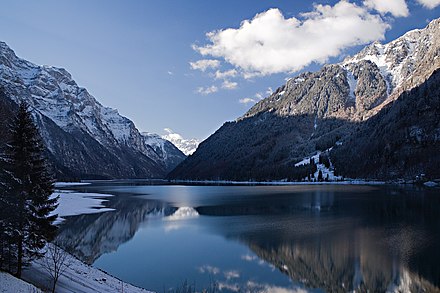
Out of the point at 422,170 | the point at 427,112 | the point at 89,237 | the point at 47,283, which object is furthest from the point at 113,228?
the point at 427,112

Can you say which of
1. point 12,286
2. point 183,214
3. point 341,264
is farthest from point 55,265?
point 183,214

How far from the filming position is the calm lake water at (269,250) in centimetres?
2347

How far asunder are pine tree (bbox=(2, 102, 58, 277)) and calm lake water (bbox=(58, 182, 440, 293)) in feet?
26.7

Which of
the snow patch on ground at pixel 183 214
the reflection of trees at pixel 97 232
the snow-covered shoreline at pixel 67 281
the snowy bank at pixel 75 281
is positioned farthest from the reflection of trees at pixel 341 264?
the snow patch on ground at pixel 183 214

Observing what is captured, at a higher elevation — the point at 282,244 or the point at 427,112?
the point at 427,112

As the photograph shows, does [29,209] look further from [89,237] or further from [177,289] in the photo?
[89,237]

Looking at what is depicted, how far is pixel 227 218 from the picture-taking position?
178 ft

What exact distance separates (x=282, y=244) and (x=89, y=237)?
21.6 metres

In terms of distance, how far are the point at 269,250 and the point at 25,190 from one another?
2165 centimetres

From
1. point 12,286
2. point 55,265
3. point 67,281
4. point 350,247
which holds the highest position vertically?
point 55,265

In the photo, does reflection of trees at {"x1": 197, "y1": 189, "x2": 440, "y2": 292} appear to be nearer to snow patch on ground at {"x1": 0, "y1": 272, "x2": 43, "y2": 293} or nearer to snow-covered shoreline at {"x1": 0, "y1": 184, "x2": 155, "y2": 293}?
snow-covered shoreline at {"x1": 0, "y1": 184, "x2": 155, "y2": 293}

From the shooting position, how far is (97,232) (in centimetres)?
4197

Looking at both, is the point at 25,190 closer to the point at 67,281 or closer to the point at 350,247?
the point at 67,281

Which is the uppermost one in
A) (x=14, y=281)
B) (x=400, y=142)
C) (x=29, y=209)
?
(x=400, y=142)
